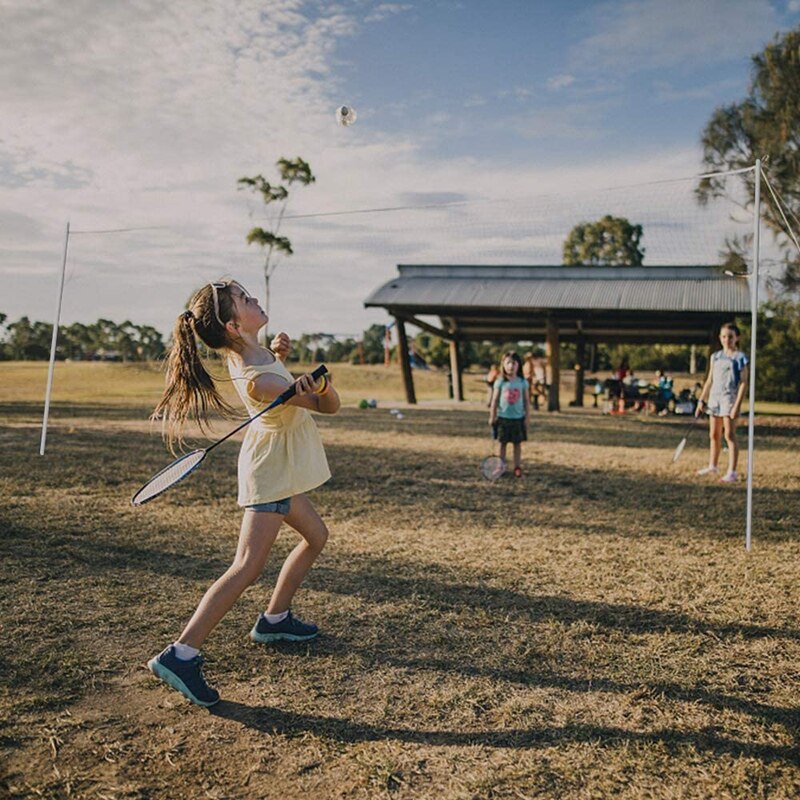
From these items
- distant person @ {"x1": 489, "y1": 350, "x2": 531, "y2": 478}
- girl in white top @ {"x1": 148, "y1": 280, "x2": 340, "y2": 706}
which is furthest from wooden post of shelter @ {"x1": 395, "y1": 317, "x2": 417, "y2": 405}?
girl in white top @ {"x1": 148, "y1": 280, "x2": 340, "y2": 706}

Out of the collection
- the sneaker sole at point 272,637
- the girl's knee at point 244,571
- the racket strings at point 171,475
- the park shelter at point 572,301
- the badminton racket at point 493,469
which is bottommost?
the sneaker sole at point 272,637

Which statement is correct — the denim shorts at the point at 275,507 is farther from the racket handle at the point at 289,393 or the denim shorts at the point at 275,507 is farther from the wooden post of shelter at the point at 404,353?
the wooden post of shelter at the point at 404,353

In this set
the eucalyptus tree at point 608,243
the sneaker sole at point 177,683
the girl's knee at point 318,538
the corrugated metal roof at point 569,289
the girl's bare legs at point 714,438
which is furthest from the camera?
the eucalyptus tree at point 608,243

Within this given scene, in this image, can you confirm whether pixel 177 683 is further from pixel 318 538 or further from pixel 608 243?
pixel 608 243

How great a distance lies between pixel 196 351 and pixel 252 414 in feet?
1.31

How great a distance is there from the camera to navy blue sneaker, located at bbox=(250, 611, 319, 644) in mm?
3715

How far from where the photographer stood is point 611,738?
282 centimetres

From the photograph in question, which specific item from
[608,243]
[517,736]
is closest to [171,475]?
[517,736]

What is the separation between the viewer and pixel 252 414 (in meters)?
3.55

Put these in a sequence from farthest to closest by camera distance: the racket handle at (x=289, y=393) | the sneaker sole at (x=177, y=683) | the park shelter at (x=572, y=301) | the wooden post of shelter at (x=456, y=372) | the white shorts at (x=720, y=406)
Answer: the wooden post of shelter at (x=456, y=372) < the park shelter at (x=572, y=301) < the white shorts at (x=720, y=406) < the racket handle at (x=289, y=393) < the sneaker sole at (x=177, y=683)

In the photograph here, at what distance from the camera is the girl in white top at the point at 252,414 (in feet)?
10.5

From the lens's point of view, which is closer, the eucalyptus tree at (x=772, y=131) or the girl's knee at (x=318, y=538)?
the girl's knee at (x=318, y=538)

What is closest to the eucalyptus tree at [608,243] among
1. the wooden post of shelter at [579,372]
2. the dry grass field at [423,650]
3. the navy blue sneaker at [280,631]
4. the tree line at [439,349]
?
the tree line at [439,349]

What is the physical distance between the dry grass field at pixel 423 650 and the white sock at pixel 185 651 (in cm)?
21
